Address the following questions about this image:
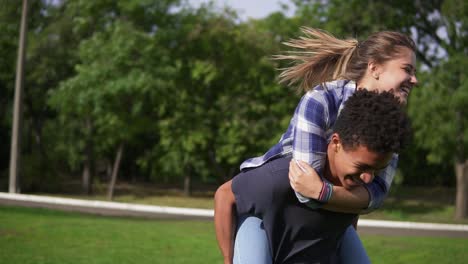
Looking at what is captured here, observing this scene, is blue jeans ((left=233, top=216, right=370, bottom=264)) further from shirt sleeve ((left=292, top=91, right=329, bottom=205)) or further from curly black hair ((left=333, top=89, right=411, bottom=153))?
curly black hair ((left=333, top=89, right=411, bottom=153))

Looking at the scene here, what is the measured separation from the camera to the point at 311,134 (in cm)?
279

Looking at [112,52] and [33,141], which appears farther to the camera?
[33,141]

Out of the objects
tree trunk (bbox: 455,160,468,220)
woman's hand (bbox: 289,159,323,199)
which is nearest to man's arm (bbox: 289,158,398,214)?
woman's hand (bbox: 289,159,323,199)

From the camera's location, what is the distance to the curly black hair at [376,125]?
2.51 m

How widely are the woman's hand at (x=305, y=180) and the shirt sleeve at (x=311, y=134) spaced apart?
0.11 feet

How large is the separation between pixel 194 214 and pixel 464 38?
1449 cm

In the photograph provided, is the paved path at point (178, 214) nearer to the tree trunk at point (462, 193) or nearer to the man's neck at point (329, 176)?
the tree trunk at point (462, 193)

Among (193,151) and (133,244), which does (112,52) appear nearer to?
(193,151)

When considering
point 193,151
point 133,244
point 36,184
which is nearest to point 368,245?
point 133,244

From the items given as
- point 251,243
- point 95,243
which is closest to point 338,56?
point 251,243

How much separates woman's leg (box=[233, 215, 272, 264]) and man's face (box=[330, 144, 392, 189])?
16.5 inches

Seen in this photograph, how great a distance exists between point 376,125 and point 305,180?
15.6 inches

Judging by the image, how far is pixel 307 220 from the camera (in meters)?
2.88

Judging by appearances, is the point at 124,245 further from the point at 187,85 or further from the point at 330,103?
the point at 187,85
